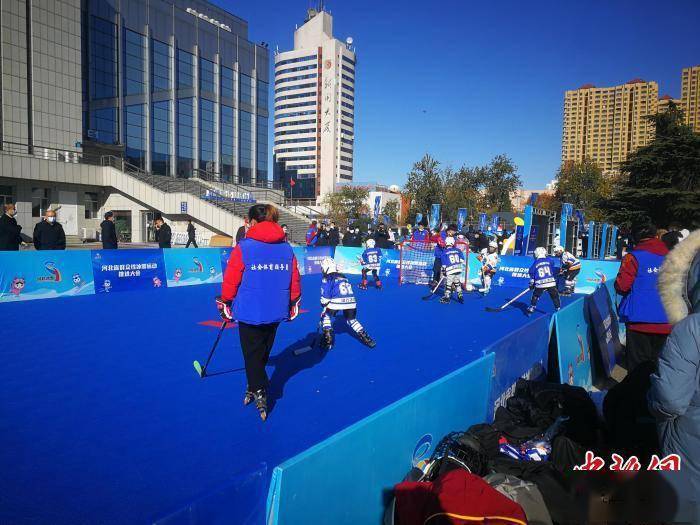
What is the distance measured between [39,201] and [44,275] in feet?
74.7

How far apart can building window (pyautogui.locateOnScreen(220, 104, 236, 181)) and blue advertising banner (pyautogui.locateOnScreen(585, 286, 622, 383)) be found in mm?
46843

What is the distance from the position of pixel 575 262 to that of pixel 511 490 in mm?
12378

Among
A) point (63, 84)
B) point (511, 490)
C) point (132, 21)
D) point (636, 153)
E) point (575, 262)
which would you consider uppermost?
point (132, 21)

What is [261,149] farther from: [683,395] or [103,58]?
[683,395]

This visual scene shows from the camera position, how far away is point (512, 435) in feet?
13.3

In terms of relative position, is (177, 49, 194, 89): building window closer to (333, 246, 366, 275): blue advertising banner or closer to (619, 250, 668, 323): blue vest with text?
(333, 246, 366, 275): blue advertising banner

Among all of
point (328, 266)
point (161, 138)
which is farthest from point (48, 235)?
point (161, 138)

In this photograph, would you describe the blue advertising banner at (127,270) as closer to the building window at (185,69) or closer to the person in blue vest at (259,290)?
the person in blue vest at (259,290)

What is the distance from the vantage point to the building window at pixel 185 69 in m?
45.8

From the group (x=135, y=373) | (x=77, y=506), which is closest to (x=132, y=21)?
(x=135, y=373)

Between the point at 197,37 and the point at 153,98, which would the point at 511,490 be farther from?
the point at 197,37

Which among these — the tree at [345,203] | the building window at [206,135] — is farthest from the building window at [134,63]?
the tree at [345,203]

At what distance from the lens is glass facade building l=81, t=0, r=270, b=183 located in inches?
1544

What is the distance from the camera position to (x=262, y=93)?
Result: 2172 inches
